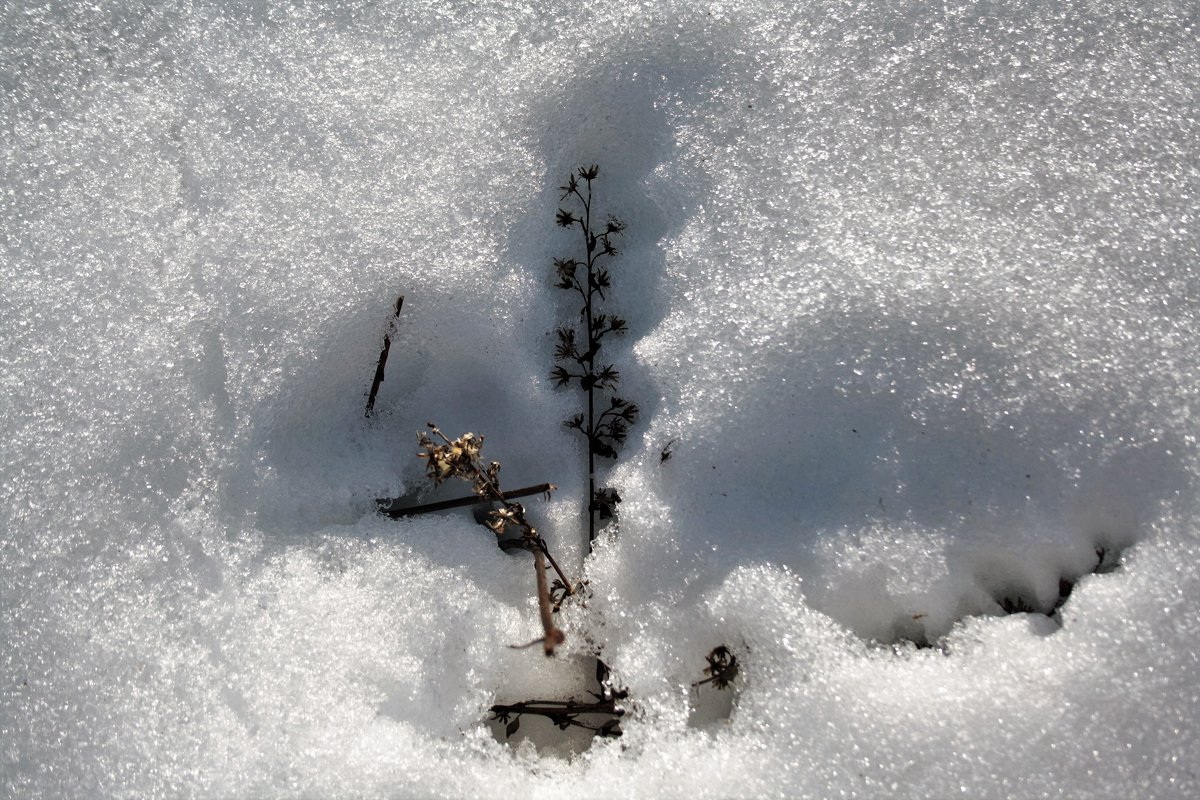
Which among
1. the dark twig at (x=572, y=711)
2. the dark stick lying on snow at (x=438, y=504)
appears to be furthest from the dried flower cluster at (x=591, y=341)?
the dark twig at (x=572, y=711)

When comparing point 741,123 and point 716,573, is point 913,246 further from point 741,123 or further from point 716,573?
point 716,573

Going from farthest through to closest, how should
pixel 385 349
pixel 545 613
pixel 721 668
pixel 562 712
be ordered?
pixel 385 349 < pixel 562 712 < pixel 721 668 < pixel 545 613

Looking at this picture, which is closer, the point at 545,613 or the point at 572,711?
the point at 545,613

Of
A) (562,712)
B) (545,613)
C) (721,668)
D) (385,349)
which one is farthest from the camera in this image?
(385,349)

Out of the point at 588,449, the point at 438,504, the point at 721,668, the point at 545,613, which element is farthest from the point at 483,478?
the point at 721,668

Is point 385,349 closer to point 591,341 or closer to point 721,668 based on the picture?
point 591,341

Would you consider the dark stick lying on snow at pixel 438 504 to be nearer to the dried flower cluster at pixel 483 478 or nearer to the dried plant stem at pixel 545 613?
the dried flower cluster at pixel 483 478

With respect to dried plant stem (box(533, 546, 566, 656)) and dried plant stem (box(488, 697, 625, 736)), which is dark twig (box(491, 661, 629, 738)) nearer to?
dried plant stem (box(488, 697, 625, 736))
